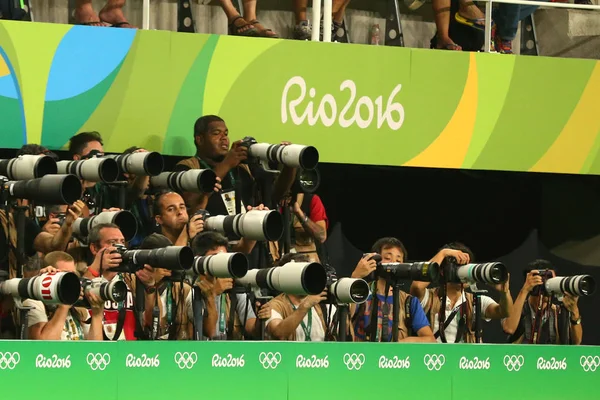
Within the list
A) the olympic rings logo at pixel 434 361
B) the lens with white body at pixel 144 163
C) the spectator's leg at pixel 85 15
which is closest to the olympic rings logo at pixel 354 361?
the olympic rings logo at pixel 434 361

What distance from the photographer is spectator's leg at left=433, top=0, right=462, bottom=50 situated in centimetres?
1005

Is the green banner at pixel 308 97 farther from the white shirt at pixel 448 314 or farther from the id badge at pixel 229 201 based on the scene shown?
the white shirt at pixel 448 314

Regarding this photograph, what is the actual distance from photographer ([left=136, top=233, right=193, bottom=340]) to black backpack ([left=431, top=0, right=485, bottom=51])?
A: 3512mm

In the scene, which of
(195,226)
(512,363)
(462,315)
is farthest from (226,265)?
(462,315)

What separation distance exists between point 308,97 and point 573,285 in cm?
209

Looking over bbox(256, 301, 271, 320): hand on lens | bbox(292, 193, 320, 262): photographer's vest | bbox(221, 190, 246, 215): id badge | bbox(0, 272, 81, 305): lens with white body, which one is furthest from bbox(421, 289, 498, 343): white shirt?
bbox(0, 272, 81, 305): lens with white body

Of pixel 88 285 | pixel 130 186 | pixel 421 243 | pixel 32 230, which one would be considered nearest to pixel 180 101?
pixel 130 186

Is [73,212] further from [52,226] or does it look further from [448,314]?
[448,314]

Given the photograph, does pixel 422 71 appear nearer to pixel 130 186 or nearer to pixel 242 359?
pixel 130 186

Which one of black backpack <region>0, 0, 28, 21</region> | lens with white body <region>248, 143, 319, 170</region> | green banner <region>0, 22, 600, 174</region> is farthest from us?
black backpack <region>0, 0, 28, 21</region>

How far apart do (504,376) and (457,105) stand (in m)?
2.37

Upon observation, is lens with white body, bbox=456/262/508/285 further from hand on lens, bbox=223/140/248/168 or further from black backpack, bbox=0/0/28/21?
black backpack, bbox=0/0/28/21

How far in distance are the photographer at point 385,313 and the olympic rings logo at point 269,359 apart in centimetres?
93

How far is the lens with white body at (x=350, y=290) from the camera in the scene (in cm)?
767
